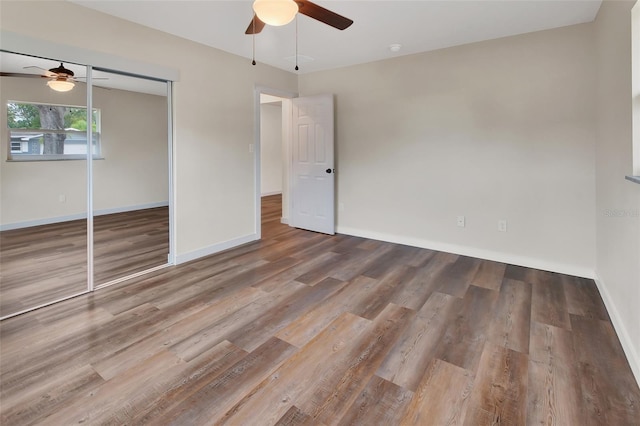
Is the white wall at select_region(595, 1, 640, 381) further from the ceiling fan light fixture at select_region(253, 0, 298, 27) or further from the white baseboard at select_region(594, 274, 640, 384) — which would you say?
the ceiling fan light fixture at select_region(253, 0, 298, 27)

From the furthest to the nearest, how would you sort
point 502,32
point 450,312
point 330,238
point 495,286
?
1. point 330,238
2. point 502,32
3. point 495,286
4. point 450,312

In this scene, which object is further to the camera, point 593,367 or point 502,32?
point 502,32

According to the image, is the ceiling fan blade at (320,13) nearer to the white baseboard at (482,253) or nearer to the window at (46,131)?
the window at (46,131)

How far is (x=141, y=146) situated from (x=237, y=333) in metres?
2.42

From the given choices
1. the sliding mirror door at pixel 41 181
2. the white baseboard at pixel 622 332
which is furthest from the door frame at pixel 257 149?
the white baseboard at pixel 622 332

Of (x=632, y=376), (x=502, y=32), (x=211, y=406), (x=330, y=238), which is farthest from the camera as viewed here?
(x=330, y=238)

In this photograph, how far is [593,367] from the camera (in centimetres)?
197

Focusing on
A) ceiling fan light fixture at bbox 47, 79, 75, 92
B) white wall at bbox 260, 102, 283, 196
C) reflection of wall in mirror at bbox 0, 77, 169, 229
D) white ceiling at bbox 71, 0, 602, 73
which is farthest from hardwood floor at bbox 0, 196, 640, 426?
white wall at bbox 260, 102, 283, 196

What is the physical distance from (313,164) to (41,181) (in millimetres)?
3295

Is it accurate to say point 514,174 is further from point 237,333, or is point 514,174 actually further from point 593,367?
point 237,333

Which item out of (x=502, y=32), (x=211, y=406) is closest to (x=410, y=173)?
(x=502, y=32)

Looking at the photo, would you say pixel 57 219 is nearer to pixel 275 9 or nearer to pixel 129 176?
pixel 129 176

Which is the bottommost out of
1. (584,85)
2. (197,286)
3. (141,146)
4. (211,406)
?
(211,406)

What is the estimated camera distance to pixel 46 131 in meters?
2.92
